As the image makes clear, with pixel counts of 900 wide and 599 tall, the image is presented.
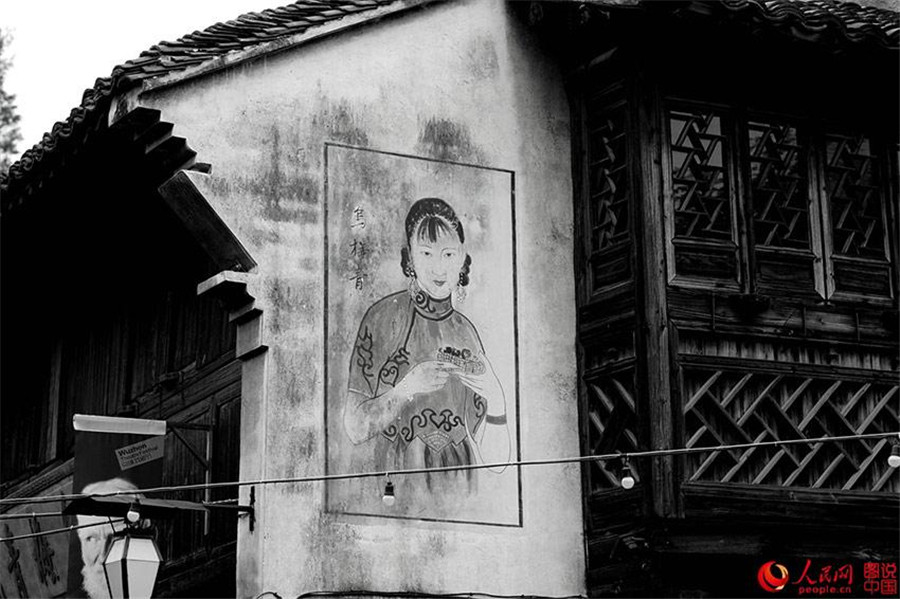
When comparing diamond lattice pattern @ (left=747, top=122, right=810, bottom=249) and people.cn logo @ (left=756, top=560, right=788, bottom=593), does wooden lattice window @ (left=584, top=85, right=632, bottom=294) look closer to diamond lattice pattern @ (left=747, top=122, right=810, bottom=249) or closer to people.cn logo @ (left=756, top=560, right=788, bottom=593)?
diamond lattice pattern @ (left=747, top=122, right=810, bottom=249)

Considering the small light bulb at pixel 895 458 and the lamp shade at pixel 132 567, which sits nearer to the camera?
the small light bulb at pixel 895 458

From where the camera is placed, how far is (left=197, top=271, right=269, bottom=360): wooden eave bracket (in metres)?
13.4

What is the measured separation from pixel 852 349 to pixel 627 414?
2.23m

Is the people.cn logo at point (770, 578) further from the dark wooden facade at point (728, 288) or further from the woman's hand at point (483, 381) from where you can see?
the woman's hand at point (483, 381)

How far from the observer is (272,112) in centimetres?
1405

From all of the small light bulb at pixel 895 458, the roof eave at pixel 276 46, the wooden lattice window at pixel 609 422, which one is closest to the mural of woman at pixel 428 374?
the wooden lattice window at pixel 609 422

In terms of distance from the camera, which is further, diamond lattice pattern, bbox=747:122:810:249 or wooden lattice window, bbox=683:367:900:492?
diamond lattice pattern, bbox=747:122:810:249

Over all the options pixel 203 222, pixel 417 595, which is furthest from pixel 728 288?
pixel 203 222

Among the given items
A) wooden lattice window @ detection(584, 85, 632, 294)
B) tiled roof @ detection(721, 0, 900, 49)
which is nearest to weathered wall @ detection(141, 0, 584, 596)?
wooden lattice window @ detection(584, 85, 632, 294)

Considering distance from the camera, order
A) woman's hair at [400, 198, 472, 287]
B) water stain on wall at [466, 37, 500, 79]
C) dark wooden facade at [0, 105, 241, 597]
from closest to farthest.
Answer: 1. woman's hair at [400, 198, 472, 287]
2. dark wooden facade at [0, 105, 241, 597]
3. water stain on wall at [466, 37, 500, 79]

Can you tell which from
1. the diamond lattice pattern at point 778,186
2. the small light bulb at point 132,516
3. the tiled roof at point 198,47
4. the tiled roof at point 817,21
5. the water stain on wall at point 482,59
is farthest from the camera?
the water stain on wall at point 482,59

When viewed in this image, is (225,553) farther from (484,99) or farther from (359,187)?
(484,99)

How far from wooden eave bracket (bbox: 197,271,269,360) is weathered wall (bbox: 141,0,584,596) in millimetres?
98

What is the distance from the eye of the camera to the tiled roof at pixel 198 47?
533 inches
